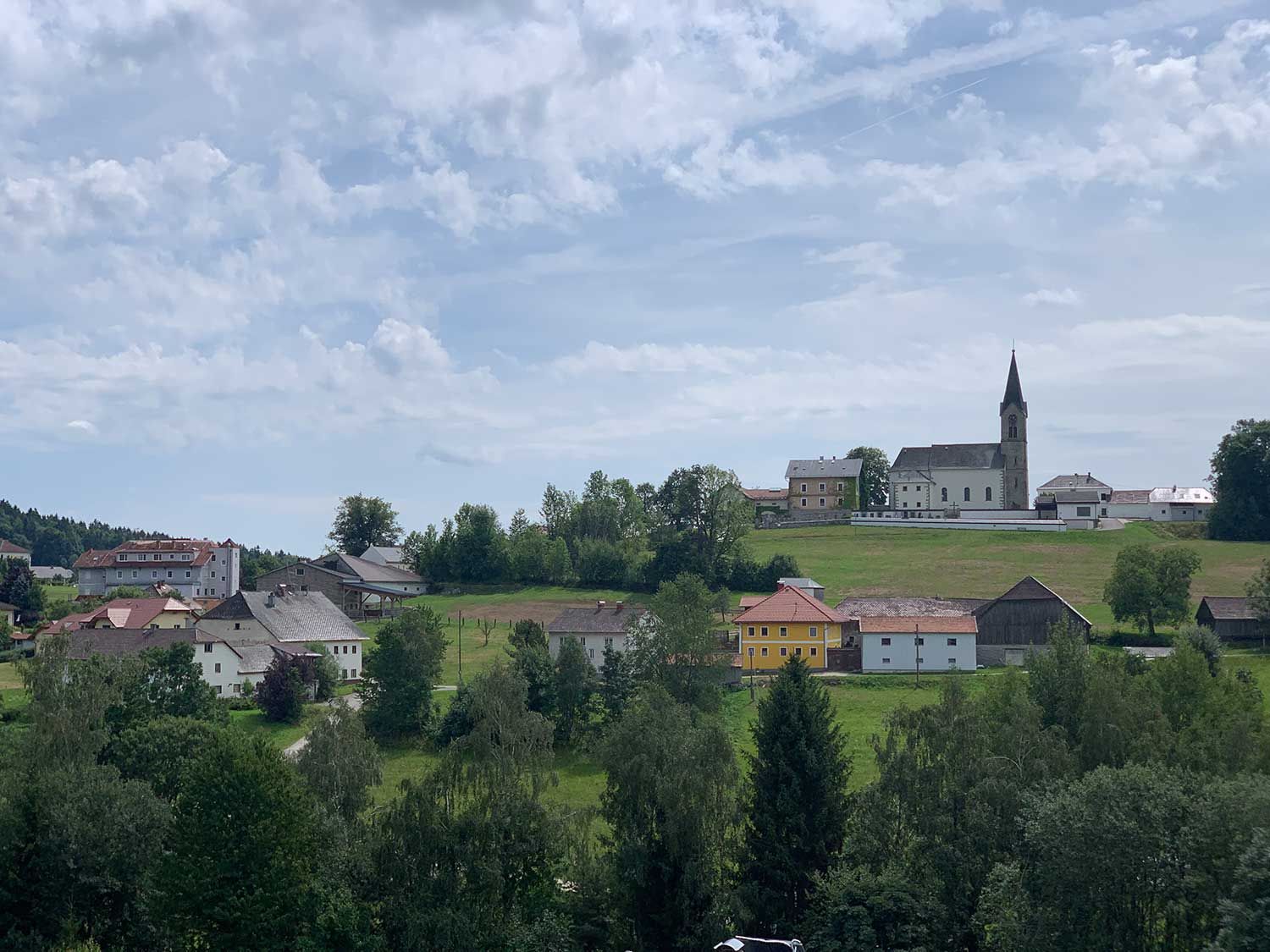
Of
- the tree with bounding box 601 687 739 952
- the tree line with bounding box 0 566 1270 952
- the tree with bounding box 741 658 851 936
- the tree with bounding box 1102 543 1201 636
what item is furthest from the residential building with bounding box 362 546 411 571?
the tree with bounding box 601 687 739 952

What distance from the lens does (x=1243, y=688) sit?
3806 cm

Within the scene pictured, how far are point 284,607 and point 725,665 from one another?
30120 millimetres

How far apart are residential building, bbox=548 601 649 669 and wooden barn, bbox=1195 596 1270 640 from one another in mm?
30032

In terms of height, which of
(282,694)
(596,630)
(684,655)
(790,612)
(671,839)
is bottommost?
(671,839)

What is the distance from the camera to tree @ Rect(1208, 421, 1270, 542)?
94938 millimetres

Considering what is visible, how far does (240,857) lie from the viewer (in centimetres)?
2972

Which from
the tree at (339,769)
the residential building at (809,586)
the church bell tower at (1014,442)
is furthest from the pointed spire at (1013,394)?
the tree at (339,769)

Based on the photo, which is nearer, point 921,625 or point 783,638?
point 921,625

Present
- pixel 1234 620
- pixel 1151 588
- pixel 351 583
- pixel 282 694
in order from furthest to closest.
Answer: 1. pixel 351 583
2. pixel 1234 620
3. pixel 1151 588
4. pixel 282 694

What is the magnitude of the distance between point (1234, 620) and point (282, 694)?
159 feet

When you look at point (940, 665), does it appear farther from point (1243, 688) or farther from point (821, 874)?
point (821, 874)

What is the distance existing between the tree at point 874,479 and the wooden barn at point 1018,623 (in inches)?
2533

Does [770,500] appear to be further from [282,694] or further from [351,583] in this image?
[282,694]

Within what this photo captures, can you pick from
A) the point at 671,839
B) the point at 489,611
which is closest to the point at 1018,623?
the point at 489,611
